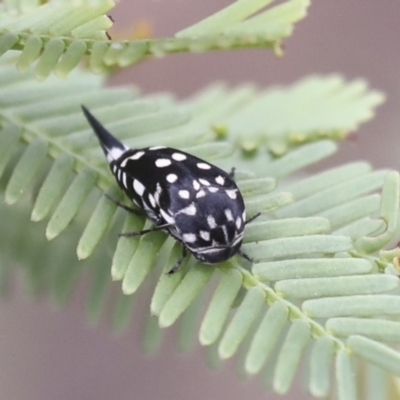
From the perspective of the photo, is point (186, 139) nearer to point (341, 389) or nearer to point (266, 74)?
point (341, 389)

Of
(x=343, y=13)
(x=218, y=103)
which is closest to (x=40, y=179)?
(x=218, y=103)

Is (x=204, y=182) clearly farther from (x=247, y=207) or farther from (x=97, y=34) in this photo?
(x=97, y=34)

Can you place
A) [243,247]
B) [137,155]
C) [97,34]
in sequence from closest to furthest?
[97,34], [243,247], [137,155]

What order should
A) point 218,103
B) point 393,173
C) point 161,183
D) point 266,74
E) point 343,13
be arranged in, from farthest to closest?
1. point 266,74
2. point 343,13
3. point 218,103
4. point 161,183
5. point 393,173

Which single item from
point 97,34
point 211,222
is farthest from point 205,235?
point 97,34

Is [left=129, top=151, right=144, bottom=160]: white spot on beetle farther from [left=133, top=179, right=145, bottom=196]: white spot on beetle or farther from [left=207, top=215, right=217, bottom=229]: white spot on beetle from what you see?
[left=207, top=215, right=217, bottom=229]: white spot on beetle

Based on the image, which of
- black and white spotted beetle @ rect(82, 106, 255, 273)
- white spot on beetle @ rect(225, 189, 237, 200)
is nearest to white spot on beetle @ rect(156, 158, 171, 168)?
black and white spotted beetle @ rect(82, 106, 255, 273)
